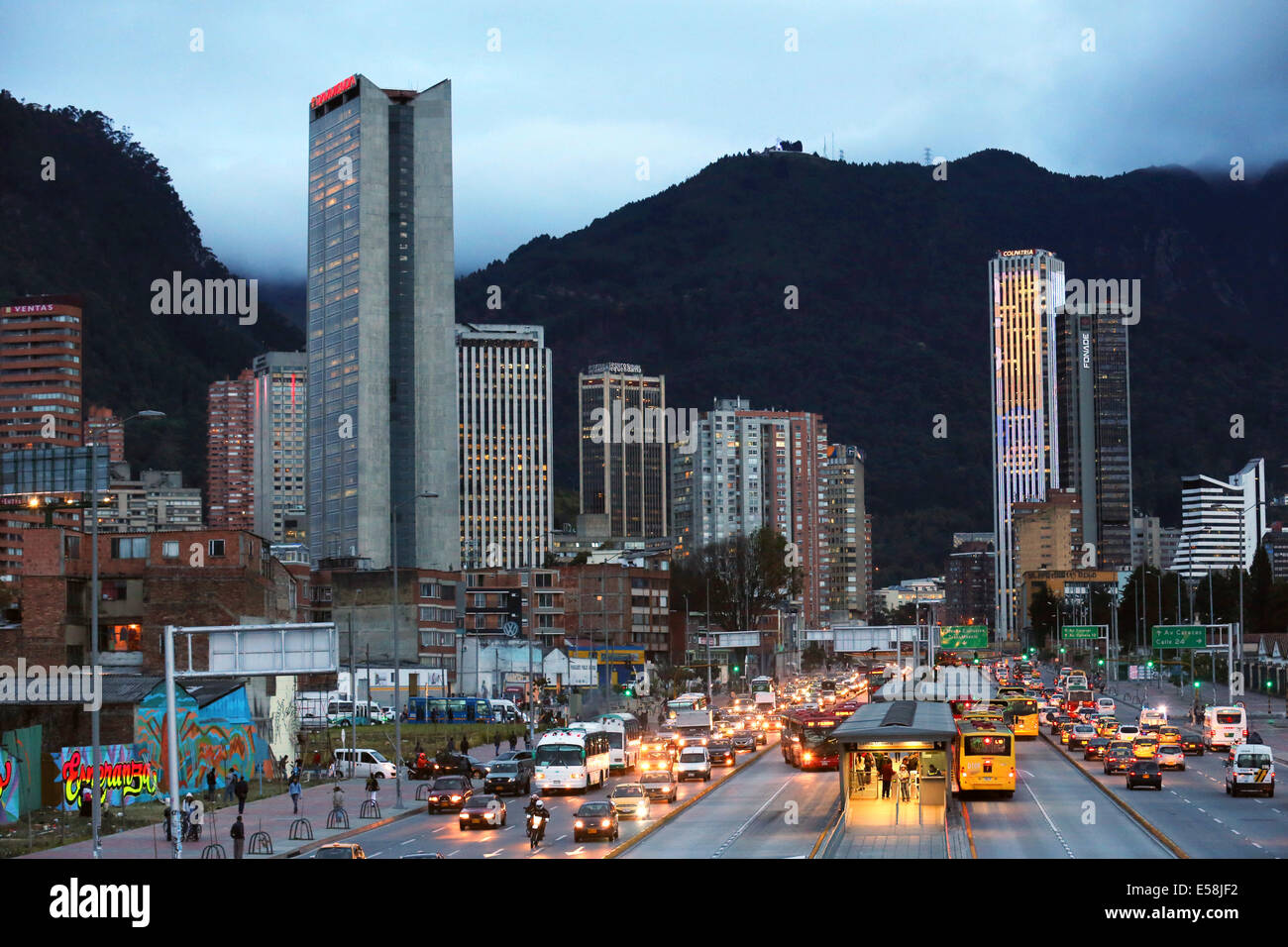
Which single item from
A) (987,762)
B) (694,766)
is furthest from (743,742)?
(987,762)

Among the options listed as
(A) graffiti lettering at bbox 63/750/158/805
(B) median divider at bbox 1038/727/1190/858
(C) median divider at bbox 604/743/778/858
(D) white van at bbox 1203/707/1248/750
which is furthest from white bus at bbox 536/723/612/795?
(D) white van at bbox 1203/707/1248/750

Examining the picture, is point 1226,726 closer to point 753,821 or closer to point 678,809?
point 678,809
